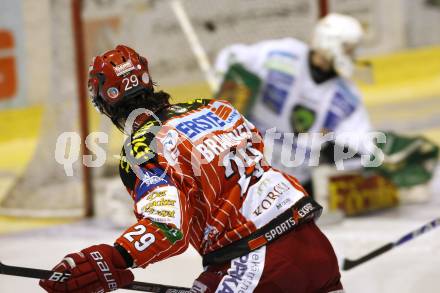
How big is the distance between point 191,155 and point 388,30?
209 inches

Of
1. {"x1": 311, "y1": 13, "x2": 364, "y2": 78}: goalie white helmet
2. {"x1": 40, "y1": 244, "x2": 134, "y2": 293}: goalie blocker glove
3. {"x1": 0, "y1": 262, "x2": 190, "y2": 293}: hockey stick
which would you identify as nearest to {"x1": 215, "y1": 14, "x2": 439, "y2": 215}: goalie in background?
{"x1": 311, "y1": 13, "x2": 364, "y2": 78}: goalie white helmet

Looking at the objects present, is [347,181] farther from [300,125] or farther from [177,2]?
[177,2]

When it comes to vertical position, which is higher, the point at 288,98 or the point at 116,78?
the point at 116,78

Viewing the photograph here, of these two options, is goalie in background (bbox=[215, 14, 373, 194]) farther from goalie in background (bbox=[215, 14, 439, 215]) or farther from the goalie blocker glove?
the goalie blocker glove

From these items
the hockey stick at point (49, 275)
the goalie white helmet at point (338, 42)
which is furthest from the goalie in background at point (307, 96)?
the hockey stick at point (49, 275)

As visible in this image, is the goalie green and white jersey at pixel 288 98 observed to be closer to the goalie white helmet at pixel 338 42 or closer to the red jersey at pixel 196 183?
the goalie white helmet at pixel 338 42

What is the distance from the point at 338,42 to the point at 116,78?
250cm

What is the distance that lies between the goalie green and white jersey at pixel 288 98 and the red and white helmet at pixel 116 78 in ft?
7.38

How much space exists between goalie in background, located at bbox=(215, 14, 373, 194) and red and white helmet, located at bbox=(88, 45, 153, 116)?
2.25m

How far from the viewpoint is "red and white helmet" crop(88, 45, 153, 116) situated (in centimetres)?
204

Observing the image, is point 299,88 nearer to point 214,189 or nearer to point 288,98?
point 288,98

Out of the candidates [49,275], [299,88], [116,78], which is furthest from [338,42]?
[49,275]

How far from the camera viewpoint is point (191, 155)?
6.48ft

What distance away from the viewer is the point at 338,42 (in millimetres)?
4402
